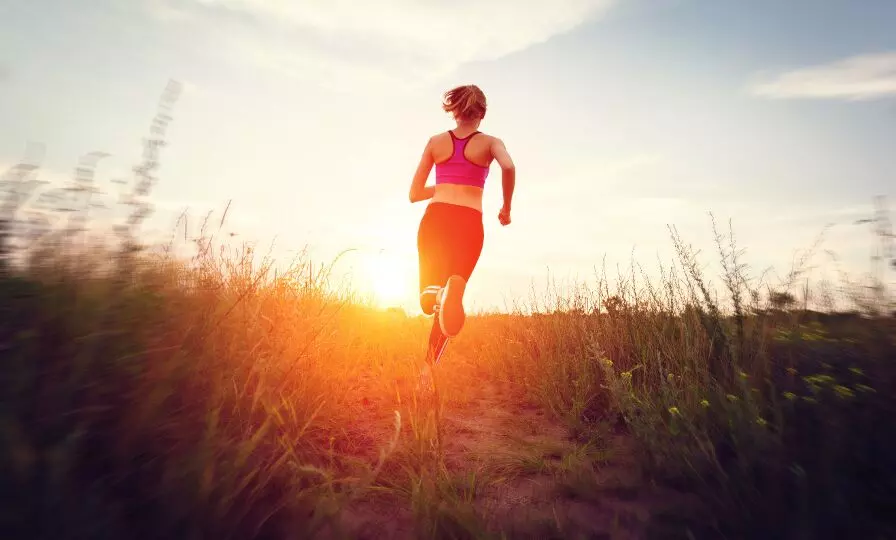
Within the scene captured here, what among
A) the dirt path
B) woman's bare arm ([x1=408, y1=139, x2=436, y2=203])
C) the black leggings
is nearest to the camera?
the dirt path

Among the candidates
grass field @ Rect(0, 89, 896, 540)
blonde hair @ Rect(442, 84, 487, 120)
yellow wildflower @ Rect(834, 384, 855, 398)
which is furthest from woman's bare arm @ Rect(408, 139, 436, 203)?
yellow wildflower @ Rect(834, 384, 855, 398)

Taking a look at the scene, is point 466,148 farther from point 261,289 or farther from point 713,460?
point 713,460

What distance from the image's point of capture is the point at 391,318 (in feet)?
26.1

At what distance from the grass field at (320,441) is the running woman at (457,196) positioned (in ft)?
4.74

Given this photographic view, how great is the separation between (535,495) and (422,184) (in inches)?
118

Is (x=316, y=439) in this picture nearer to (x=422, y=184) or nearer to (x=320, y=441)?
(x=320, y=441)

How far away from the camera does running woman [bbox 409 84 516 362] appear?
442 centimetres

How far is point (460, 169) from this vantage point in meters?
4.45

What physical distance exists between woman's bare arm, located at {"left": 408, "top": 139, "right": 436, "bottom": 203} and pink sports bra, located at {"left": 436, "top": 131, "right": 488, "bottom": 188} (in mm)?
194

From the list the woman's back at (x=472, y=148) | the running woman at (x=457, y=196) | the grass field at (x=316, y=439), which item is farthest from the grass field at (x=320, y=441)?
the woman's back at (x=472, y=148)

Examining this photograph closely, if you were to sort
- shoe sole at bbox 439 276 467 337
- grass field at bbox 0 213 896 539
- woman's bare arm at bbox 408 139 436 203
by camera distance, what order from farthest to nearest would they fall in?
woman's bare arm at bbox 408 139 436 203 → shoe sole at bbox 439 276 467 337 → grass field at bbox 0 213 896 539

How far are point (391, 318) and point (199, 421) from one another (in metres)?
6.00

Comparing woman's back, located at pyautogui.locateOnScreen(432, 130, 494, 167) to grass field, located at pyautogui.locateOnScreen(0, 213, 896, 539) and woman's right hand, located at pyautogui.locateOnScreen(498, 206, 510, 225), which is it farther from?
grass field, located at pyautogui.locateOnScreen(0, 213, 896, 539)

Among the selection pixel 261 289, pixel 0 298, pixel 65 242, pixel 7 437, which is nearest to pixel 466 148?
pixel 261 289
